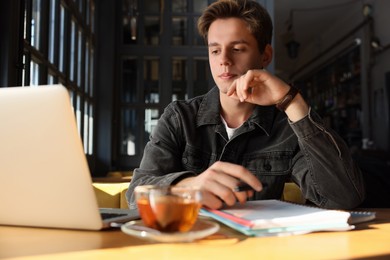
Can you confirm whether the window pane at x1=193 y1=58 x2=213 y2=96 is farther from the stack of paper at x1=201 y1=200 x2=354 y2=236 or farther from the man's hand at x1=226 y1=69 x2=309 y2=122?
the stack of paper at x1=201 y1=200 x2=354 y2=236

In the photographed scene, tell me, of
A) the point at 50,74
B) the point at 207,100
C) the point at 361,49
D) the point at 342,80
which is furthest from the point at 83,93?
the point at 342,80

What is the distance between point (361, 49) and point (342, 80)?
1038mm

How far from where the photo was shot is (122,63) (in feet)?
14.3

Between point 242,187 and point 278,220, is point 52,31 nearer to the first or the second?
point 242,187

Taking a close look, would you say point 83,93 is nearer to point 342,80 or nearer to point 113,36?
point 113,36

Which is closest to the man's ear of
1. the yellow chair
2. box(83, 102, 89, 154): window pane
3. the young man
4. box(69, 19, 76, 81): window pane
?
the young man

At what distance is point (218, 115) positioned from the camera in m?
1.44

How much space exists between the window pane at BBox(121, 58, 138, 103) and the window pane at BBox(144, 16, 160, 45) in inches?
10.3

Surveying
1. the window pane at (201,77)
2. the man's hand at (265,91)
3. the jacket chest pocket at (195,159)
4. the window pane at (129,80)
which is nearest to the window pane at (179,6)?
the window pane at (201,77)

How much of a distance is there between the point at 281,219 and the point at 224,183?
0.15 metres

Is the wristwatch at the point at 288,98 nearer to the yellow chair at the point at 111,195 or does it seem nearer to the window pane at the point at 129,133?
the yellow chair at the point at 111,195

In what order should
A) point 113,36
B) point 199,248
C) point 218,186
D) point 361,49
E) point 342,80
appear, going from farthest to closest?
1. point 342,80
2. point 361,49
3. point 113,36
4. point 218,186
5. point 199,248

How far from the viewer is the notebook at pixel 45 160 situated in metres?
0.65

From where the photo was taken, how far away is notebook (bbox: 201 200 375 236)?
704mm
